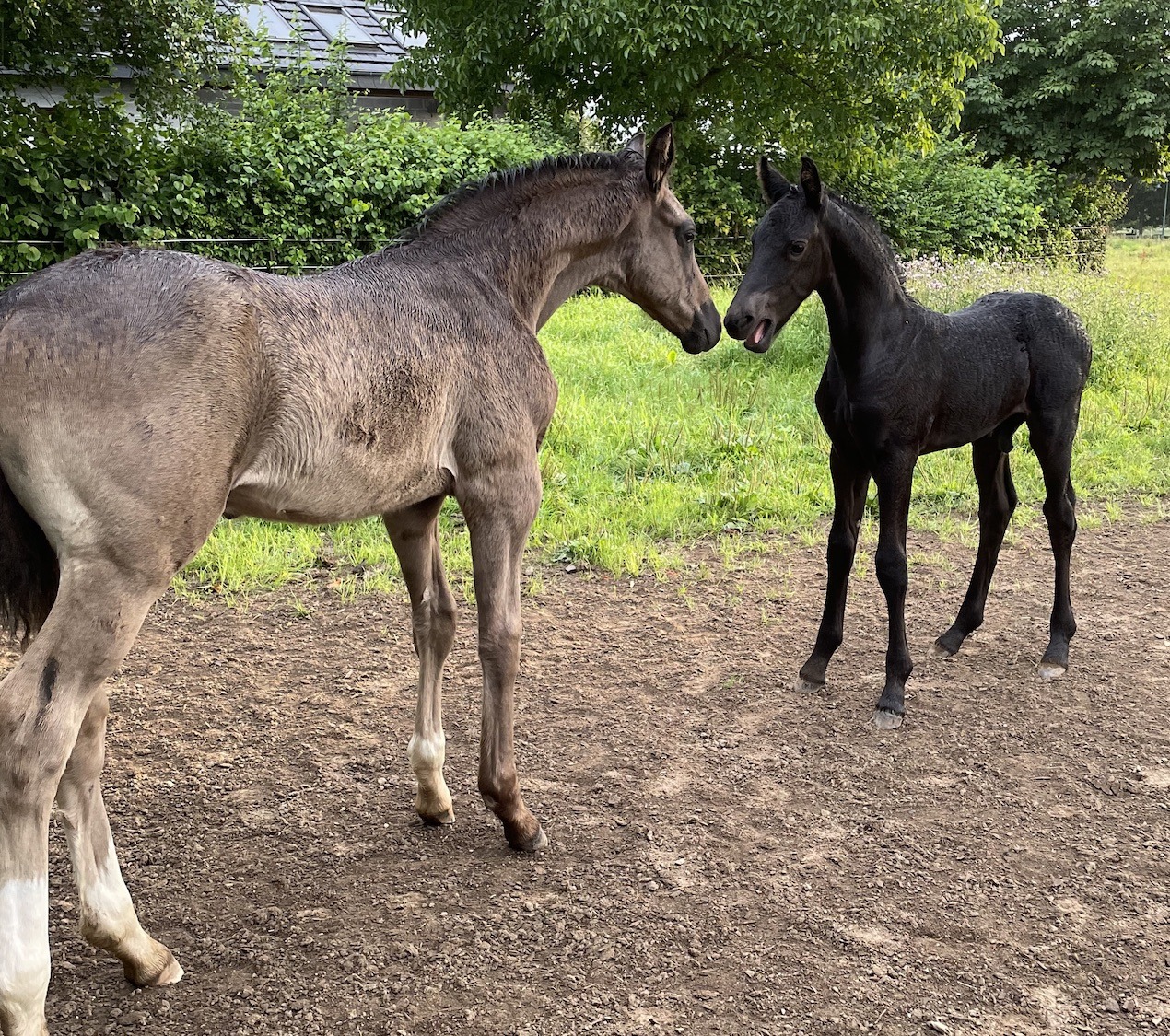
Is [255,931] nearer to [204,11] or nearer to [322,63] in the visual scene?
[204,11]

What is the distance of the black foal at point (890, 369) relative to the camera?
13.2 ft

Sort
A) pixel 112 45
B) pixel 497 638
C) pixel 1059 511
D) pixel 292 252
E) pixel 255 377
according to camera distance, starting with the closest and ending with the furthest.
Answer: pixel 255 377 < pixel 497 638 < pixel 1059 511 < pixel 112 45 < pixel 292 252

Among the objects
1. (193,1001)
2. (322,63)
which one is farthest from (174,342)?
(322,63)

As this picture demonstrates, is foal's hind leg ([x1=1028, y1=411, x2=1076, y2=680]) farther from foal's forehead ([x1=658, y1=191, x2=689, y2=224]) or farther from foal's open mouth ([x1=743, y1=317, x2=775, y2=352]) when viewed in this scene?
foal's forehead ([x1=658, y1=191, x2=689, y2=224])

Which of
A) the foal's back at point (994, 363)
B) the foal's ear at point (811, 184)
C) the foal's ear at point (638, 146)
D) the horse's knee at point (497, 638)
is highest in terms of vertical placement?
the foal's ear at point (638, 146)

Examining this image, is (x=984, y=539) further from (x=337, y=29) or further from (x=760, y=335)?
(x=337, y=29)

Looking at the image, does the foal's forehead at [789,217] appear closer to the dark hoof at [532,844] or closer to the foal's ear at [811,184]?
the foal's ear at [811,184]

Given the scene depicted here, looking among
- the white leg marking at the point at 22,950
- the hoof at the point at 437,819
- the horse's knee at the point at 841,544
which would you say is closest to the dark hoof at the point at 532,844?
the hoof at the point at 437,819

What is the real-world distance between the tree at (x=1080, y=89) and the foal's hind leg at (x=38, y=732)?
24.3 metres

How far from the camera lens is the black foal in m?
4.03

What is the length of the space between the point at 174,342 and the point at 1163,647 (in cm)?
462

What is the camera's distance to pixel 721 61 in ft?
35.6

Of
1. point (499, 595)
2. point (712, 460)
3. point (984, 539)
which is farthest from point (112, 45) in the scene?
point (984, 539)

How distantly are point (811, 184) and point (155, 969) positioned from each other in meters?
3.43
